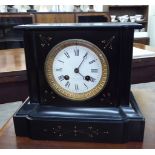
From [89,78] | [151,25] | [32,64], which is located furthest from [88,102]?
[151,25]

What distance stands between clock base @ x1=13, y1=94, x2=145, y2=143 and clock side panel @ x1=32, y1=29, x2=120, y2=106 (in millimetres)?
22

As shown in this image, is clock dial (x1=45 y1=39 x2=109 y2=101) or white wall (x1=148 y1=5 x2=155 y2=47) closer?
clock dial (x1=45 y1=39 x2=109 y2=101)

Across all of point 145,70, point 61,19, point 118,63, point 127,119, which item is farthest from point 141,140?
point 61,19

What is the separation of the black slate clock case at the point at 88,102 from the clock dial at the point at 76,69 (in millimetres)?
12

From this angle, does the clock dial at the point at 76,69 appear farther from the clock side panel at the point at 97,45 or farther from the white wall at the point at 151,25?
the white wall at the point at 151,25

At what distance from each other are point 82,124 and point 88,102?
0.21 feet

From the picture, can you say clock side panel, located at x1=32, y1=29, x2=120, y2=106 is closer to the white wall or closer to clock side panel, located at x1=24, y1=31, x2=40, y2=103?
clock side panel, located at x1=24, y1=31, x2=40, y2=103

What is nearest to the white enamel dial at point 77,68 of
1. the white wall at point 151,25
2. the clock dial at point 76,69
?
the clock dial at point 76,69

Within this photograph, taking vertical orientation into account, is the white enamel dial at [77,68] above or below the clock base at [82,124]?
above

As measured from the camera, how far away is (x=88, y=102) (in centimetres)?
58

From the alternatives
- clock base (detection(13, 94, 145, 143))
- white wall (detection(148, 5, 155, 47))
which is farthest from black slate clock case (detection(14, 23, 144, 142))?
white wall (detection(148, 5, 155, 47))

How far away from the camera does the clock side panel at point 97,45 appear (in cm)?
53

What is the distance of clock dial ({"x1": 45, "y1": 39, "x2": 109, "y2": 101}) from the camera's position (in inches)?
21.5
